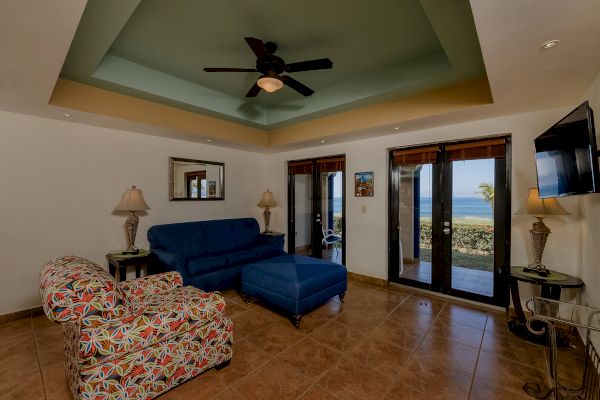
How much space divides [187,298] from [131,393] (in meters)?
0.62

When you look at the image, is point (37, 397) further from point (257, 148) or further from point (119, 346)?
point (257, 148)

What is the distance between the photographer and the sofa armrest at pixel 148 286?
7.58 feet

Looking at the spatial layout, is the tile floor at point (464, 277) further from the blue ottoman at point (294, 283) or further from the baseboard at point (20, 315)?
the baseboard at point (20, 315)

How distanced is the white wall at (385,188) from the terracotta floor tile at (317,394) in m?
2.50

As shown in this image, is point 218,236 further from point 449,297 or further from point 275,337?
point 449,297

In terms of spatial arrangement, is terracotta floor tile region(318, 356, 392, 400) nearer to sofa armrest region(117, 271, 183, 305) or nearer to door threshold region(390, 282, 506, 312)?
sofa armrest region(117, 271, 183, 305)

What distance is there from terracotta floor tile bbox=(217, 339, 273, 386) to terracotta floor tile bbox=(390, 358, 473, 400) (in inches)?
44.5

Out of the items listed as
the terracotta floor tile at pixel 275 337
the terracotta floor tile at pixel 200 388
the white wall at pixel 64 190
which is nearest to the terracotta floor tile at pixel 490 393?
the terracotta floor tile at pixel 275 337

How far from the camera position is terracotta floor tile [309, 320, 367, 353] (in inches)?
96.3

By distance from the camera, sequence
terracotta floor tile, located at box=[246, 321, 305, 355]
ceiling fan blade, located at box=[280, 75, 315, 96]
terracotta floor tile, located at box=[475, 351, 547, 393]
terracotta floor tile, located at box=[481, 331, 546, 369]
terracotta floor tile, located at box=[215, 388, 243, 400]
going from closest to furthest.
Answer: terracotta floor tile, located at box=[215, 388, 243, 400]
terracotta floor tile, located at box=[475, 351, 547, 393]
terracotta floor tile, located at box=[481, 331, 546, 369]
terracotta floor tile, located at box=[246, 321, 305, 355]
ceiling fan blade, located at box=[280, 75, 315, 96]

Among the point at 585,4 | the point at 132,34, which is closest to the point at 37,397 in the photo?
the point at 132,34

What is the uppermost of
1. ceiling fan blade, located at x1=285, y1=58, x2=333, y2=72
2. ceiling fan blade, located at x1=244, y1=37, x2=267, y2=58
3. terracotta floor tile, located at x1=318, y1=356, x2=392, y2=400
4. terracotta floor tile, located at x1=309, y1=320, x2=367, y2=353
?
ceiling fan blade, located at x1=244, y1=37, x2=267, y2=58

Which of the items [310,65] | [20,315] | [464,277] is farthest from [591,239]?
[20,315]

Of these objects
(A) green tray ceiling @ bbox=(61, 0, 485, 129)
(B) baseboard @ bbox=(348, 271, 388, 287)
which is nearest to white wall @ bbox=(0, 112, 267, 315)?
(A) green tray ceiling @ bbox=(61, 0, 485, 129)
